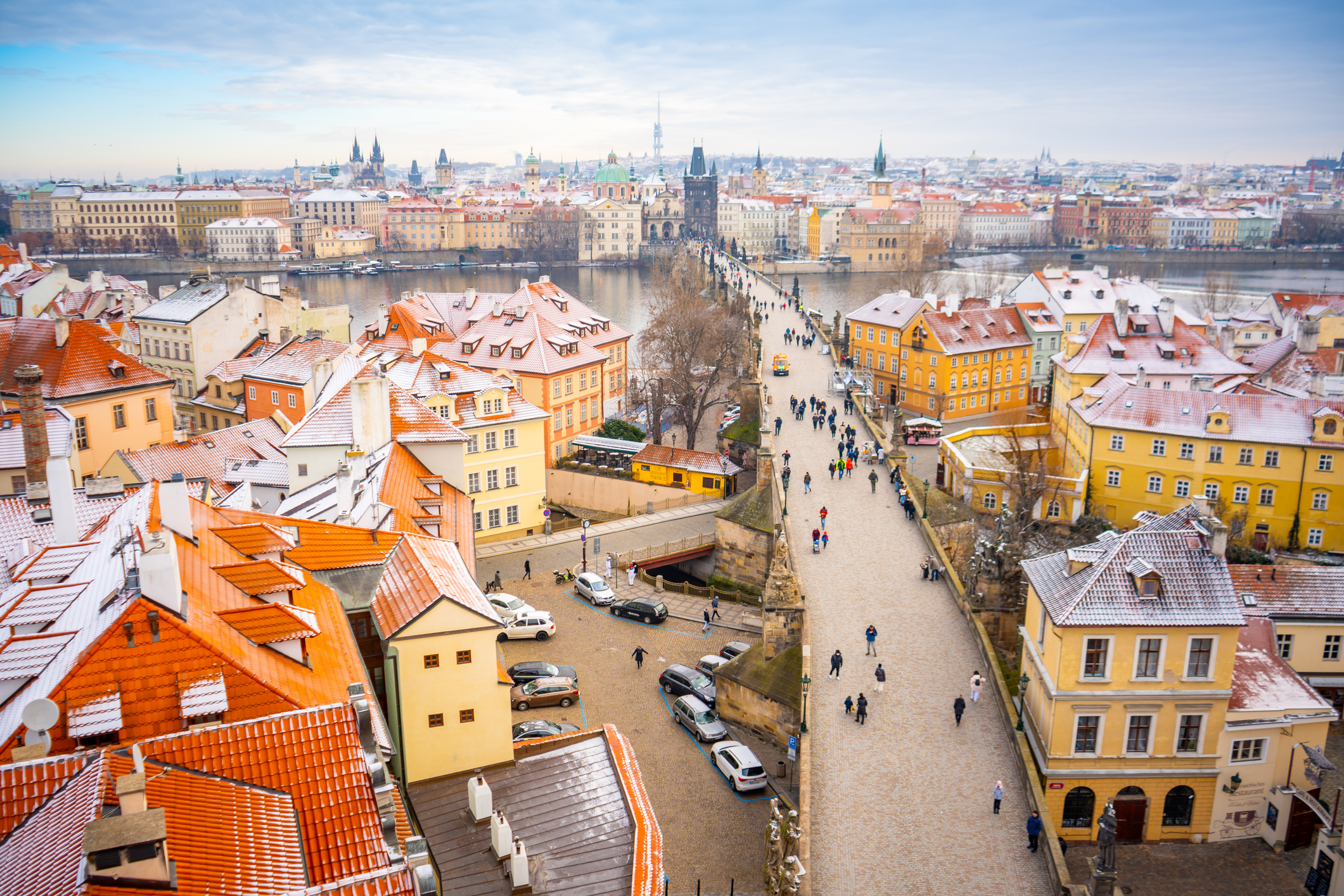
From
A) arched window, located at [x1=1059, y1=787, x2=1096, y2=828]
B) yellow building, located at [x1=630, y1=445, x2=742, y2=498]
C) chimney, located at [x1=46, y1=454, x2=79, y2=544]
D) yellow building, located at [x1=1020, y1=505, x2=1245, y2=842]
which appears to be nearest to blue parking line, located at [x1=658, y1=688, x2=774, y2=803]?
yellow building, located at [x1=1020, y1=505, x2=1245, y2=842]

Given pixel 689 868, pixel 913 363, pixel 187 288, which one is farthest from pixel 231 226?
pixel 689 868

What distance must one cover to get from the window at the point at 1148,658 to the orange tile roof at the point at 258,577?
16305 mm

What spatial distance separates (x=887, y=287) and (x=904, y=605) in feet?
335

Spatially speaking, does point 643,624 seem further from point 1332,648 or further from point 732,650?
point 1332,648

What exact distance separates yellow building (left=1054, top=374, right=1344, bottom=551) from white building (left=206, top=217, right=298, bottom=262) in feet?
480

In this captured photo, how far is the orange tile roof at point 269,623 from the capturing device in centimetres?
1405

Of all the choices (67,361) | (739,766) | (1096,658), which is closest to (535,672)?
(739,766)

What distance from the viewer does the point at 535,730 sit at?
23328mm

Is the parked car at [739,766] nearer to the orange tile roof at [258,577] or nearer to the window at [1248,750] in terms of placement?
the window at [1248,750]

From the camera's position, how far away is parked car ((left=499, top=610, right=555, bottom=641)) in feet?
97.5

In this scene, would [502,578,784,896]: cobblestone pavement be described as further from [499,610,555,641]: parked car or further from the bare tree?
the bare tree

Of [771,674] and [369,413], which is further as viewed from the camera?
[369,413]

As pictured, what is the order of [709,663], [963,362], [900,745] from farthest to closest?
[963,362] < [709,663] < [900,745]

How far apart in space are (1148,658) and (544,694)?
13944 mm
